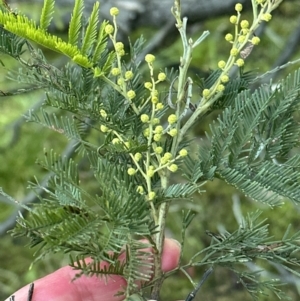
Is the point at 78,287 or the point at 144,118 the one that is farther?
the point at 78,287

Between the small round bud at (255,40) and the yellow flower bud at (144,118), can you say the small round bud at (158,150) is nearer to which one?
the yellow flower bud at (144,118)

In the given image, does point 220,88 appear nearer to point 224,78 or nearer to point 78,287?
point 224,78

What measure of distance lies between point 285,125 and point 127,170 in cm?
17

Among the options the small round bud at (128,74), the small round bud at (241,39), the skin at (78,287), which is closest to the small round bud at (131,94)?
the small round bud at (128,74)

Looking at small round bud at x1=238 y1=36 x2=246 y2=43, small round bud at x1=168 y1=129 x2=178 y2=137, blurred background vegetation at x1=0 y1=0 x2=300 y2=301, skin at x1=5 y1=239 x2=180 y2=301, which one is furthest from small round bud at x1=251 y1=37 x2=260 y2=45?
blurred background vegetation at x1=0 y1=0 x2=300 y2=301

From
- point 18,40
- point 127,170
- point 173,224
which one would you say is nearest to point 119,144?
point 127,170

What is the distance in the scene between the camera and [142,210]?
0.43 metres

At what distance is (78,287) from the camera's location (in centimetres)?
82

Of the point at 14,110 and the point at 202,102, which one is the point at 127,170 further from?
the point at 14,110

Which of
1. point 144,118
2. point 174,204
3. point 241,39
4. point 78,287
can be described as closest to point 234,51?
point 241,39

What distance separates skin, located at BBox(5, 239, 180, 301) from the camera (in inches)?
30.4

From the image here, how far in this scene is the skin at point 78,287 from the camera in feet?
2.53

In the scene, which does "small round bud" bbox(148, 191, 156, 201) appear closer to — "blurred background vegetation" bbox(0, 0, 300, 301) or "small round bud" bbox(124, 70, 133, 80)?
"small round bud" bbox(124, 70, 133, 80)

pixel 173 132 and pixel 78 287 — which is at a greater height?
pixel 173 132
